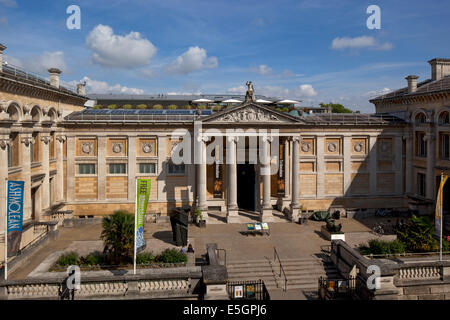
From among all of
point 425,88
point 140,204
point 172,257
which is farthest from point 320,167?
point 140,204

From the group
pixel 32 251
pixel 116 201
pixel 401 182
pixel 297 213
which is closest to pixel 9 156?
pixel 32 251

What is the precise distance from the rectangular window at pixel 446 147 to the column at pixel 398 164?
5.68 meters

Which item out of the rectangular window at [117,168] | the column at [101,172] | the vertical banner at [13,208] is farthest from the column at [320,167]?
the vertical banner at [13,208]

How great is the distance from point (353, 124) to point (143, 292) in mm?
29067

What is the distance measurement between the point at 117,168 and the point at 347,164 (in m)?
24.5

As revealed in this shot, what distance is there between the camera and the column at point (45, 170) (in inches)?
1277

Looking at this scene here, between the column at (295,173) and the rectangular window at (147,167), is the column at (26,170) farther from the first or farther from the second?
the column at (295,173)

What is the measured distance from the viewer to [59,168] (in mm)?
A: 36062

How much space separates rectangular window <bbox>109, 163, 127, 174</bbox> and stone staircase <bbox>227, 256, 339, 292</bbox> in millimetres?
17754

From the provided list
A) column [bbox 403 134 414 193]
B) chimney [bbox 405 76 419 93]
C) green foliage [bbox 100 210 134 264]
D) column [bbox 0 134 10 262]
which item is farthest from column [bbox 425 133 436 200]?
column [bbox 0 134 10 262]

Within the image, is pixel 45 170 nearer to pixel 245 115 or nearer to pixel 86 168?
pixel 86 168

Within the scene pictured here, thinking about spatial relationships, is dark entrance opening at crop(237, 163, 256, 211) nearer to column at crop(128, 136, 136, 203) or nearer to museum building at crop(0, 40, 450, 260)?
museum building at crop(0, 40, 450, 260)

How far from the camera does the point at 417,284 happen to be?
784 inches
